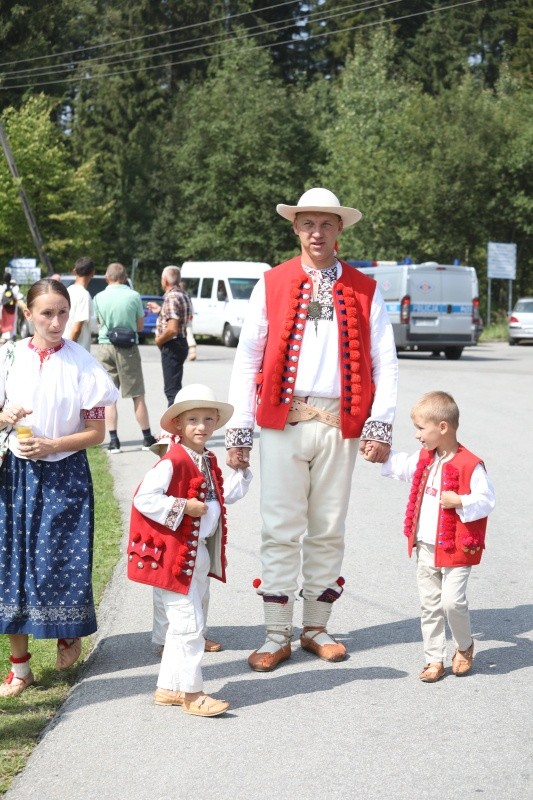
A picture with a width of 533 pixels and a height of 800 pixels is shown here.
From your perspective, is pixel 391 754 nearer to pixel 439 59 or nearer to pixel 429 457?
pixel 429 457

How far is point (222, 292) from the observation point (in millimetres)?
36469

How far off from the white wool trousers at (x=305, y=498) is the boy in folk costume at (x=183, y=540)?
1.69 feet

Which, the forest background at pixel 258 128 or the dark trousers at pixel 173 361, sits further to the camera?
the forest background at pixel 258 128

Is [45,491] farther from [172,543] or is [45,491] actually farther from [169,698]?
[169,698]

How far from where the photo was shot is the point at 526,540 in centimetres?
841

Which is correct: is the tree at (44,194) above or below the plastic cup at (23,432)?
above

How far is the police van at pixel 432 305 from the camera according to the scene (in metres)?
29.0

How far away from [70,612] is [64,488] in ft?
1.69

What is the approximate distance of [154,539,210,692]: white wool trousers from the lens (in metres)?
4.89

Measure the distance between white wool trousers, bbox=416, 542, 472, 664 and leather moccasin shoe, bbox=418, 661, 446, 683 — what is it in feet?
0.08

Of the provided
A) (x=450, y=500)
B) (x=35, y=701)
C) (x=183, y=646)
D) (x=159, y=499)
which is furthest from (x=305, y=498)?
(x=35, y=701)

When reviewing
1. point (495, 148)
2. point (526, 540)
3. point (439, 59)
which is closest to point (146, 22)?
point (439, 59)

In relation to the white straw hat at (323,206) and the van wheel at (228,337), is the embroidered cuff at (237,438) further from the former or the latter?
the van wheel at (228,337)

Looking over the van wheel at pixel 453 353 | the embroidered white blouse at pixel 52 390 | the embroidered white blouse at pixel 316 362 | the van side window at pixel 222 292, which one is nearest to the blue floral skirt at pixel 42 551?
the embroidered white blouse at pixel 52 390
